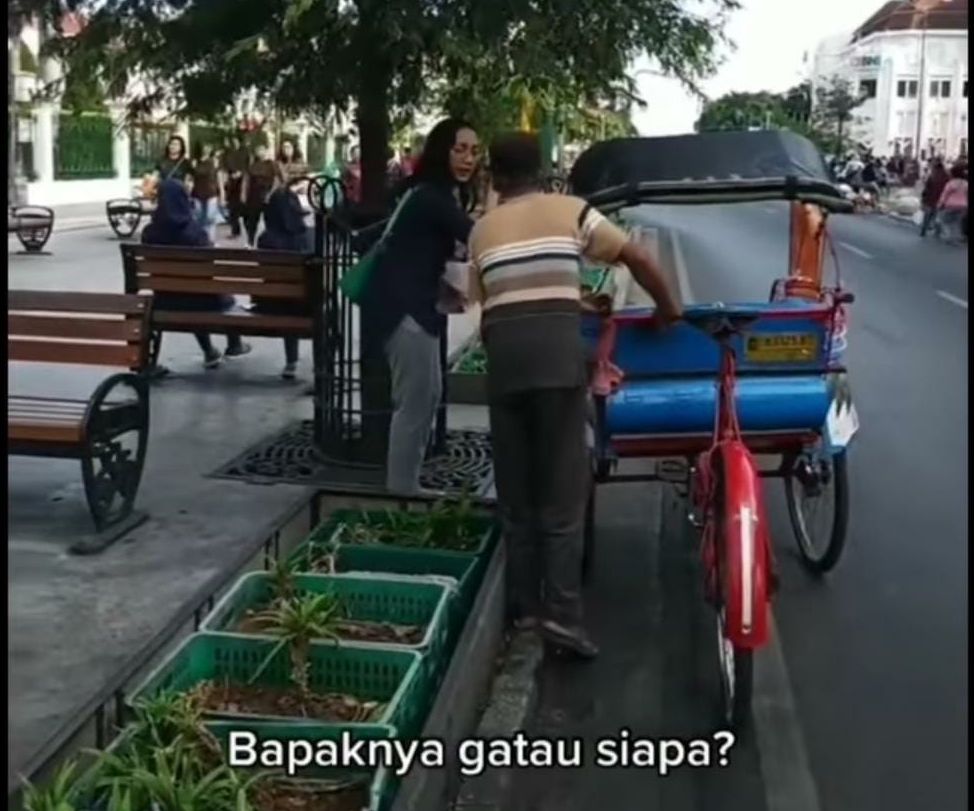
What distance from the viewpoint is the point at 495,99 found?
7133mm

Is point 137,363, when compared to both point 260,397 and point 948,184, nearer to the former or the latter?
point 260,397

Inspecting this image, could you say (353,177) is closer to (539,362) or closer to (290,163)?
(290,163)

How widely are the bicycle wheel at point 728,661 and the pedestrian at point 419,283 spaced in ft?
5.50

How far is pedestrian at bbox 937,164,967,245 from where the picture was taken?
101 ft

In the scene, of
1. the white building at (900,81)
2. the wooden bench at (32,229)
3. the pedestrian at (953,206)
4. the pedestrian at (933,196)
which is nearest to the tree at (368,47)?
the wooden bench at (32,229)

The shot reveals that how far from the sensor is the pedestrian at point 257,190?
11773 millimetres

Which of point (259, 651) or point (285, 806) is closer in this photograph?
point (285, 806)

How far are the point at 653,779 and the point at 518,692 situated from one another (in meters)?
0.59

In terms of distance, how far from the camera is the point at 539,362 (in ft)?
16.1

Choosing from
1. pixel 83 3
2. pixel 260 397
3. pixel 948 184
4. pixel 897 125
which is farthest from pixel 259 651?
pixel 897 125

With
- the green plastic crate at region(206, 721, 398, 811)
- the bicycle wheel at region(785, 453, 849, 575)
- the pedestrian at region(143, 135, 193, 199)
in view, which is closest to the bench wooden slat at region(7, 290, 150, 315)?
the pedestrian at region(143, 135, 193, 199)

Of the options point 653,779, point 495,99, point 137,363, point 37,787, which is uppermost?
point 495,99

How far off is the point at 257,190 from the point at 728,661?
12038mm

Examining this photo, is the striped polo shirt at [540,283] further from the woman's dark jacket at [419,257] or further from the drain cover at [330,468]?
the drain cover at [330,468]
